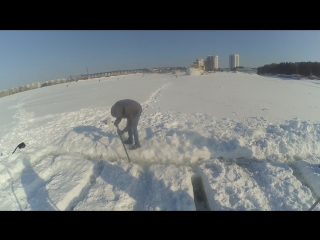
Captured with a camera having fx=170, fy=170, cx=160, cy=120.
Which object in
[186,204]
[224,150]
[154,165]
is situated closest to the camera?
[186,204]

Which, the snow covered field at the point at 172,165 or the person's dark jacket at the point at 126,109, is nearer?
the snow covered field at the point at 172,165

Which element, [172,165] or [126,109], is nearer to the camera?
[172,165]

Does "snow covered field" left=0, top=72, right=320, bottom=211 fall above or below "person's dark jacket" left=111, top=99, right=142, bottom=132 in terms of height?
below

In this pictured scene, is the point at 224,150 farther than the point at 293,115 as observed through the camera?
No

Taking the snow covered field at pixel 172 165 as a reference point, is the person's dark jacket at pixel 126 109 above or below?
above

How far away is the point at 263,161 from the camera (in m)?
3.15

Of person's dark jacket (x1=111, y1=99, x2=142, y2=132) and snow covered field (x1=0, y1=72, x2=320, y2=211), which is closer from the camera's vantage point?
snow covered field (x1=0, y1=72, x2=320, y2=211)

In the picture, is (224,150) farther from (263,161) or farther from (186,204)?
(186,204)

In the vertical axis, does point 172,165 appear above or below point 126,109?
below

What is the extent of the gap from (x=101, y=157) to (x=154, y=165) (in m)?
1.19
